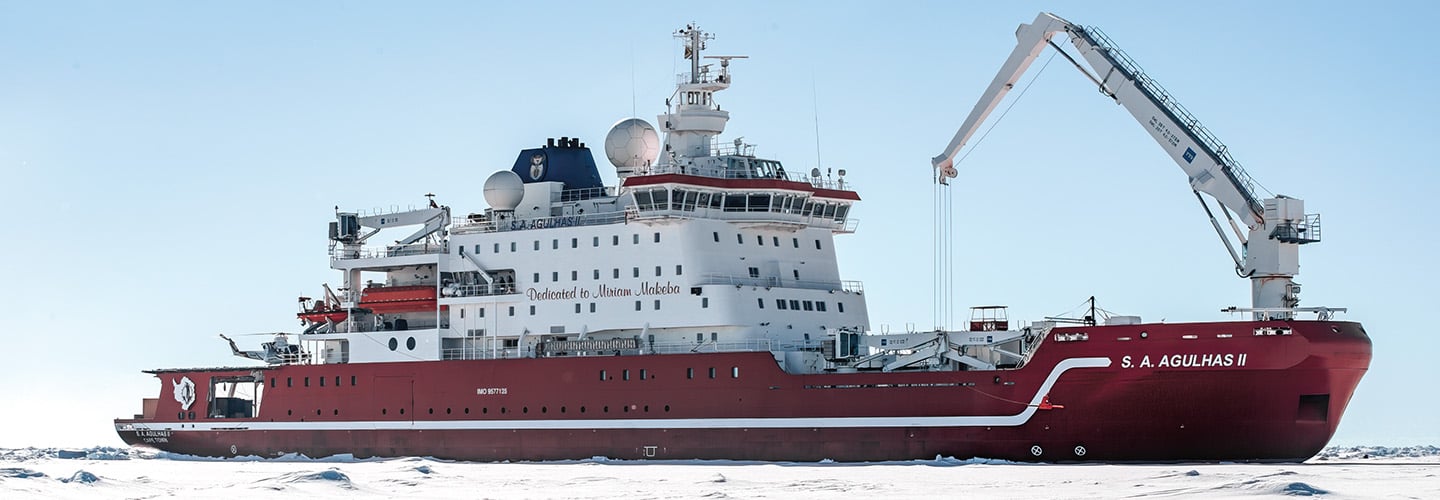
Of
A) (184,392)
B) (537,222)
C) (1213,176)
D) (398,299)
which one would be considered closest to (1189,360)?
(1213,176)

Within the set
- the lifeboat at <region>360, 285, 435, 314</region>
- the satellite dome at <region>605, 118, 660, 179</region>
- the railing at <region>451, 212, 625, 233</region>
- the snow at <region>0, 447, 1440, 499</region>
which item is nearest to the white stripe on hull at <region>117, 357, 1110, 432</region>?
the snow at <region>0, 447, 1440, 499</region>

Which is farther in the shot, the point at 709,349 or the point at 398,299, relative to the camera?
the point at 398,299

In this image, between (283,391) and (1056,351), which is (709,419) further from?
(283,391)

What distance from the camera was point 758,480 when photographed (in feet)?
94.2

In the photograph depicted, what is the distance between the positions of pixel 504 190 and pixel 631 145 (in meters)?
2.81

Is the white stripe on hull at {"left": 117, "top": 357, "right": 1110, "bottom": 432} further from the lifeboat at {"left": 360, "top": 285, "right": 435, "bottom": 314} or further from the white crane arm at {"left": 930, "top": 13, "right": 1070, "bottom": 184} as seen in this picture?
the white crane arm at {"left": 930, "top": 13, "right": 1070, "bottom": 184}

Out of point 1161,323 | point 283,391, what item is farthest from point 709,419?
point 283,391

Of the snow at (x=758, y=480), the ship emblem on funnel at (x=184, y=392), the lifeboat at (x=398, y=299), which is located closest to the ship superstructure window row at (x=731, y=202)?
the snow at (x=758, y=480)

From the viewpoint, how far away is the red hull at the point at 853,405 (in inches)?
1195

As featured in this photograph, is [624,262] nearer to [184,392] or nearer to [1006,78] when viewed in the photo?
[1006,78]

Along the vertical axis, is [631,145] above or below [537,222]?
above

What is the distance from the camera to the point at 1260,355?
30.1 m

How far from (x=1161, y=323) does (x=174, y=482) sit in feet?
52.7

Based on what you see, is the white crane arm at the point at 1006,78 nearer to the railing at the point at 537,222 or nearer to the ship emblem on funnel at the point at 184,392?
the railing at the point at 537,222
